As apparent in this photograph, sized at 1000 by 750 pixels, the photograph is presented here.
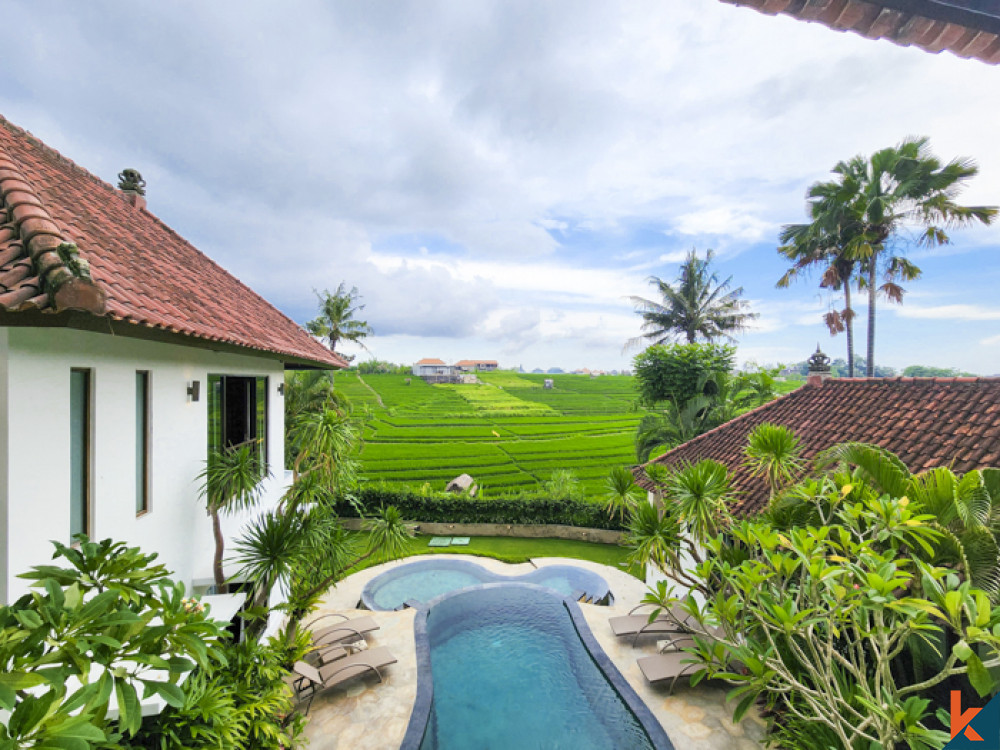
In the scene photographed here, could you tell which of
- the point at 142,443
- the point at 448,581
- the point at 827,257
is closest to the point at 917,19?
the point at 142,443

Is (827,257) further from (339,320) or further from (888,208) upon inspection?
(339,320)

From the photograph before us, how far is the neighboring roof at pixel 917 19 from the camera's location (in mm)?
1570

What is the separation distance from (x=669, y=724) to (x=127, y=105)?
38.0ft

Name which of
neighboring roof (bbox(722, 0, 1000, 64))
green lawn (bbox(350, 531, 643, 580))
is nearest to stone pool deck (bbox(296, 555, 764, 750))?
green lawn (bbox(350, 531, 643, 580))

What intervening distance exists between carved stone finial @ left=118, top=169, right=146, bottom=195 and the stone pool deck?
28.7 feet

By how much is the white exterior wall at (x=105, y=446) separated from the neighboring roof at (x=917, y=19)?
14.9 feet

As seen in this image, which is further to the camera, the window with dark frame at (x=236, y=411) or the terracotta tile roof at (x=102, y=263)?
the window with dark frame at (x=236, y=411)

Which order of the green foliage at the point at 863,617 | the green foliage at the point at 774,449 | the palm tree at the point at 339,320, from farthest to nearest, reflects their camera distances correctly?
the palm tree at the point at 339,320, the green foliage at the point at 774,449, the green foliage at the point at 863,617

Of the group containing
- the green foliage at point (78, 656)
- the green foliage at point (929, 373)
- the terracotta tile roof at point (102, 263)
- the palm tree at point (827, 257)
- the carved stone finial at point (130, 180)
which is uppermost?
the palm tree at point (827, 257)

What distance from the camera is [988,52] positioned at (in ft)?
5.65

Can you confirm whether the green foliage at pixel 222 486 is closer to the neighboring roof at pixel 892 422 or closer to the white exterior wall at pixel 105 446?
the white exterior wall at pixel 105 446

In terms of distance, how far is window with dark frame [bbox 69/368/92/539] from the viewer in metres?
3.42

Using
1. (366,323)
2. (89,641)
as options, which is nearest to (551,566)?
(89,641)

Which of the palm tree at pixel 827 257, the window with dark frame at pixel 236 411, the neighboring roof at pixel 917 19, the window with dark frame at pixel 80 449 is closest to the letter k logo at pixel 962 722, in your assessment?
the neighboring roof at pixel 917 19
